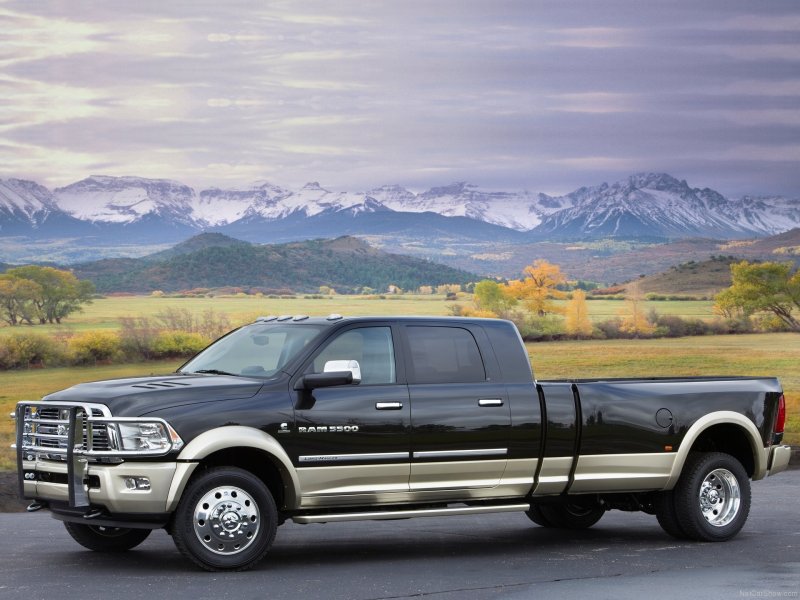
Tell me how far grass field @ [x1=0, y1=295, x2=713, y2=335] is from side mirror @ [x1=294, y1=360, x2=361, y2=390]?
3354 centimetres


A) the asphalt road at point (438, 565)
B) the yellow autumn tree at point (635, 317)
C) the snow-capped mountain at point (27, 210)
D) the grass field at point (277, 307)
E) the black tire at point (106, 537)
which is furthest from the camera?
the snow-capped mountain at point (27, 210)

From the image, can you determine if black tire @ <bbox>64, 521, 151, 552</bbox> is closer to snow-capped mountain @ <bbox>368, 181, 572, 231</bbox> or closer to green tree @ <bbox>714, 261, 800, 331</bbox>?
green tree @ <bbox>714, 261, 800, 331</bbox>

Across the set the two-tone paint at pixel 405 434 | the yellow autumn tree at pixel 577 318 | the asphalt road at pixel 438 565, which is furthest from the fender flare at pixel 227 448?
the yellow autumn tree at pixel 577 318

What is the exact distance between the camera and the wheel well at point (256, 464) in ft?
34.1

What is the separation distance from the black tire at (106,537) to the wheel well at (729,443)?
209 inches

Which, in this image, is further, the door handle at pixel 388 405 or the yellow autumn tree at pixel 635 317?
the yellow autumn tree at pixel 635 317

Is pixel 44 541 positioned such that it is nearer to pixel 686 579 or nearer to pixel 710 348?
pixel 686 579

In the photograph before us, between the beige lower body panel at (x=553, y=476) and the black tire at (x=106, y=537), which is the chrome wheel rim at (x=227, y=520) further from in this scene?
the beige lower body panel at (x=553, y=476)

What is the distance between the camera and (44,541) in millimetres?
12391

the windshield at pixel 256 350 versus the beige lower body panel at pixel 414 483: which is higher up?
the windshield at pixel 256 350

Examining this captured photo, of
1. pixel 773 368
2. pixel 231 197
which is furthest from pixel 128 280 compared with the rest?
pixel 773 368

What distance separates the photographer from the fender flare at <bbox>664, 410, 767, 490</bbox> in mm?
12109

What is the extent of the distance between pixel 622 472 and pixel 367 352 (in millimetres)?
2634

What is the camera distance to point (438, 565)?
10789mm
